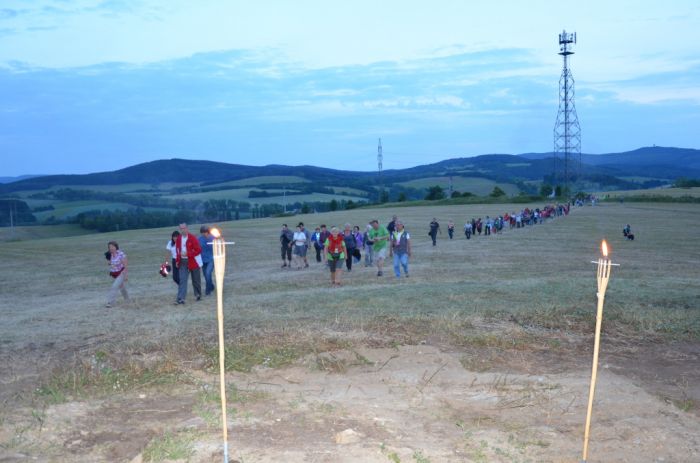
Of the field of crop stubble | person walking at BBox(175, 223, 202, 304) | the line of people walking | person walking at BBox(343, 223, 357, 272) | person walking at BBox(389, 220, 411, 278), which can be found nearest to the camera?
the field of crop stubble

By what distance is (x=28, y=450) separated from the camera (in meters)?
6.74

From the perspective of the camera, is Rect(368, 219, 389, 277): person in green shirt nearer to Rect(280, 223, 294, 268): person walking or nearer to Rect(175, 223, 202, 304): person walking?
Rect(280, 223, 294, 268): person walking

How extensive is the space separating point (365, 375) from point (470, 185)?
→ 135188 millimetres

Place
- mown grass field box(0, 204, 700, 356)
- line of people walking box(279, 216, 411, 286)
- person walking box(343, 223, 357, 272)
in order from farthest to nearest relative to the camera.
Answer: person walking box(343, 223, 357, 272), line of people walking box(279, 216, 411, 286), mown grass field box(0, 204, 700, 356)

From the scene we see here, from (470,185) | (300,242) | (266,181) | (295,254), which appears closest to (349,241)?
(300,242)

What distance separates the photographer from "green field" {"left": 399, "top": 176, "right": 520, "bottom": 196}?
132750 millimetres

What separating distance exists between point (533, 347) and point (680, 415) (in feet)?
9.54

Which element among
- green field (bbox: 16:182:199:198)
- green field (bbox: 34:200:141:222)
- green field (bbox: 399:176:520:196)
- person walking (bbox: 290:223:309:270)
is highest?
green field (bbox: 16:182:199:198)

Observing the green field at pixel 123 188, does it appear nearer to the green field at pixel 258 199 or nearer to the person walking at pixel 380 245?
the green field at pixel 258 199

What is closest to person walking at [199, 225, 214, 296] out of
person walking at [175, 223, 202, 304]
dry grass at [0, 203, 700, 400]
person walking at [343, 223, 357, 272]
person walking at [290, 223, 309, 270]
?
dry grass at [0, 203, 700, 400]

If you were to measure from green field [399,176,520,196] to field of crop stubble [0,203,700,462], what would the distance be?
375 feet

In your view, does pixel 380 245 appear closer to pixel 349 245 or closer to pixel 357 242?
pixel 349 245

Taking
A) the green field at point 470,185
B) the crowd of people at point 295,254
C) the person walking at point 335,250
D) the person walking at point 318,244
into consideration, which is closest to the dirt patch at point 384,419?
the crowd of people at point 295,254

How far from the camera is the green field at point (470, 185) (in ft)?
436
